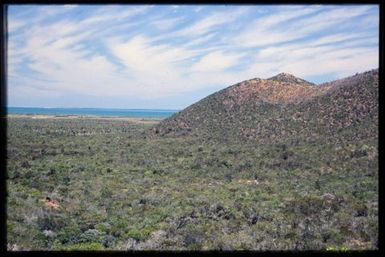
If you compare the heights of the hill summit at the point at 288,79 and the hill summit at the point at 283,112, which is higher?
the hill summit at the point at 288,79

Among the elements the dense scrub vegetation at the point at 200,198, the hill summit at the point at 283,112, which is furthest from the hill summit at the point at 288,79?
the dense scrub vegetation at the point at 200,198

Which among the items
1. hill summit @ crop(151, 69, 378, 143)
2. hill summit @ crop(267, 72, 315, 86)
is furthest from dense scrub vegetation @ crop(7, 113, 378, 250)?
hill summit @ crop(267, 72, 315, 86)

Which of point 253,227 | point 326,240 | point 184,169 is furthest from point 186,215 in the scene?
point 184,169

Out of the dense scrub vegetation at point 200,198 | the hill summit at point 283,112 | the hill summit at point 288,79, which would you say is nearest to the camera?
the dense scrub vegetation at point 200,198

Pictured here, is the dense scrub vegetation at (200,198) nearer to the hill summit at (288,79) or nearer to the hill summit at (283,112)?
the hill summit at (283,112)

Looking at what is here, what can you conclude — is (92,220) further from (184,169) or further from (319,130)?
(319,130)

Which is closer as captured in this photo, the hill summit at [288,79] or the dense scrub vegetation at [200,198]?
the dense scrub vegetation at [200,198]

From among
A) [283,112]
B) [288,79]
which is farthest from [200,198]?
[288,79]
